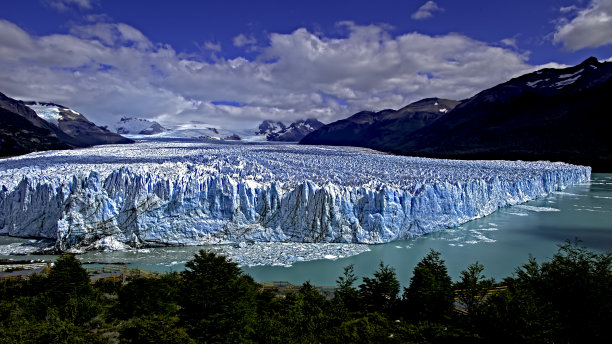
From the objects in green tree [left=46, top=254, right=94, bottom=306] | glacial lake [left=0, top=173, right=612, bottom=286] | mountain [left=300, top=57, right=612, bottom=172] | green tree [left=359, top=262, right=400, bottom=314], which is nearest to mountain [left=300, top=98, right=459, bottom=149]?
mountain [left=300, top=57, right=612, bottom=172]

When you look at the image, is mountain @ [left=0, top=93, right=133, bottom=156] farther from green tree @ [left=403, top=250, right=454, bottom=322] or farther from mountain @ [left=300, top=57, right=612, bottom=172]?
mountain @ [left=300, top=57, right=612, bottom=172]

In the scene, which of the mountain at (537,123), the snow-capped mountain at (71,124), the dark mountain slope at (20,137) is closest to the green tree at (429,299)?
the mountain at (537,123)

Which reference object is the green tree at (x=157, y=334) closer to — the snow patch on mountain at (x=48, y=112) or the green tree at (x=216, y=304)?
the green tree at (x=216, y=304)

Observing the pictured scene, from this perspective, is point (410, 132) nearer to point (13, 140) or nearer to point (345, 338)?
point (13, 140)

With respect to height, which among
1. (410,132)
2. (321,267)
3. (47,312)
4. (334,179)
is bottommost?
(321,267)

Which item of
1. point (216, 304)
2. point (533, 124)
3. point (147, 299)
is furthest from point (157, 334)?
point (533, 124)

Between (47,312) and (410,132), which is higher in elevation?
(410,132)

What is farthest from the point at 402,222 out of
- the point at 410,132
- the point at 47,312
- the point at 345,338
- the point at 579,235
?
the point at 410,132
